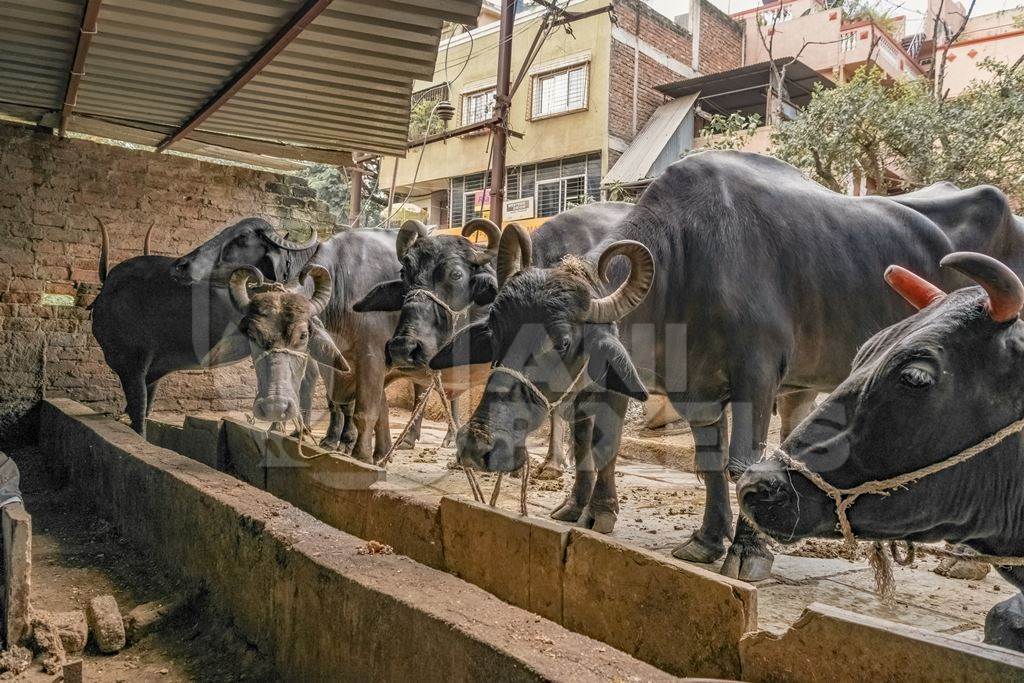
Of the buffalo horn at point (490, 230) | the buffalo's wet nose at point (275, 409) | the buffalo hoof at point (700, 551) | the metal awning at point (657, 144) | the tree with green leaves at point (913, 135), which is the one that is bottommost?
the buffalo hoof at point (700, 551)

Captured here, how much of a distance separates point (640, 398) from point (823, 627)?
1453 mm

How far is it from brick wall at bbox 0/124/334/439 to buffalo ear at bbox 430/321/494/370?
6.52 metres

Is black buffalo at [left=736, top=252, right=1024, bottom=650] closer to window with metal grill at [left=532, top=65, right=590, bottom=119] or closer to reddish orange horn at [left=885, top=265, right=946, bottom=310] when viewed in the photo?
reddish orange horn at [left=885, top=265, right=946, bottom=310]

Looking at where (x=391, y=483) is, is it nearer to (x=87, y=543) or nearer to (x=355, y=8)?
(x=87, y=543)

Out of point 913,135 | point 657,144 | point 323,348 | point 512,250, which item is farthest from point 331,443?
point 657,144

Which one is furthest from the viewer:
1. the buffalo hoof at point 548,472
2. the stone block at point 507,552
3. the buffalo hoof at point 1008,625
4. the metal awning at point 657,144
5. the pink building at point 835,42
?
the pink building at point 835,42

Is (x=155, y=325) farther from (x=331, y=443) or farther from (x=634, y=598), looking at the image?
(x=634, y=598)

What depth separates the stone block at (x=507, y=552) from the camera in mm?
2889

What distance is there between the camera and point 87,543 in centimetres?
506

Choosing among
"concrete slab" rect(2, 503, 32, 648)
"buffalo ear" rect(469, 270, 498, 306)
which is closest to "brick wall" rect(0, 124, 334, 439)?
"buffalo ear" rect(469, 270, 498, 306)

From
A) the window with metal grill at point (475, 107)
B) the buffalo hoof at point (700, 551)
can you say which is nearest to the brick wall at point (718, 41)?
the window with metal grill at point (475, 107)

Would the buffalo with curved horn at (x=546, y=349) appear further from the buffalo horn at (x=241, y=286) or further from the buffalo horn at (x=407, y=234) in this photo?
the buffalo horn at (x=241, y=286)

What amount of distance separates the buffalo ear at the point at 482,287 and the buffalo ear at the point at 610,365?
182cm

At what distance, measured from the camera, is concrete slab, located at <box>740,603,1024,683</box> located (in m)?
1.67
